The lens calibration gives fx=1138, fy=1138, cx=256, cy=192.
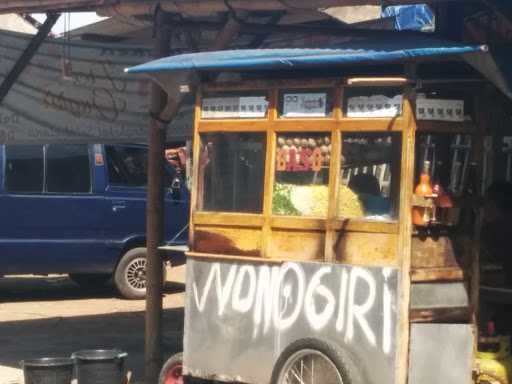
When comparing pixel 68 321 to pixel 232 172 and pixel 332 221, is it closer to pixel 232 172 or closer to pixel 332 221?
pixel 232 172

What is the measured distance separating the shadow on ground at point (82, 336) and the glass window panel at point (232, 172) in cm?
260

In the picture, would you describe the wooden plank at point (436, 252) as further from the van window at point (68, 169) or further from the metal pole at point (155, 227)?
the van window at point (68, 169)

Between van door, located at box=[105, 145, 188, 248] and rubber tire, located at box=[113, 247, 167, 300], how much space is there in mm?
160

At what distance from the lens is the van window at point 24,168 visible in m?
14.0

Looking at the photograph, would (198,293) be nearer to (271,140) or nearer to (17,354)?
(271,140)

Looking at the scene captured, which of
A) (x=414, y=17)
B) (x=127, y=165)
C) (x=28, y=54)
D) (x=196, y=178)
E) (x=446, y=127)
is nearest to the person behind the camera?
(x=446, y=127)

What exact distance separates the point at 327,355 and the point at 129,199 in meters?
8.28

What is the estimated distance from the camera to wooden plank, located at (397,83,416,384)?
6.86m

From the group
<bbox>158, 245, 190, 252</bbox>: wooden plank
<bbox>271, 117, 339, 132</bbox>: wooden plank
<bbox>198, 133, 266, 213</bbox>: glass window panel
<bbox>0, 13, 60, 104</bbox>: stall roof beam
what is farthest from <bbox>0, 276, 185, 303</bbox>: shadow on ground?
<bbox>271, 117, 339, 132</bbox>: wooden plank

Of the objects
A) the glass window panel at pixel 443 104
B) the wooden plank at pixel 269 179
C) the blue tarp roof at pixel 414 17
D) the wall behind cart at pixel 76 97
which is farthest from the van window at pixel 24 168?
the glass window panel at pixel 443 104

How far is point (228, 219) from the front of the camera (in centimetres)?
780

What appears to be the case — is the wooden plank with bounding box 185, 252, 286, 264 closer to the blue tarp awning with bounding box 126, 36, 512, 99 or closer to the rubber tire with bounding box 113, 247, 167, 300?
the blue tarp awning with bounding box 126, 36, 512, 99

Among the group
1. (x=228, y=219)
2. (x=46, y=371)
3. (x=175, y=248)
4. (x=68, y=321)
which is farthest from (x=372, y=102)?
(x=68, y=321)

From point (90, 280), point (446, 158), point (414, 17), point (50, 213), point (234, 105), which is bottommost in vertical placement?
point (90, 280)
